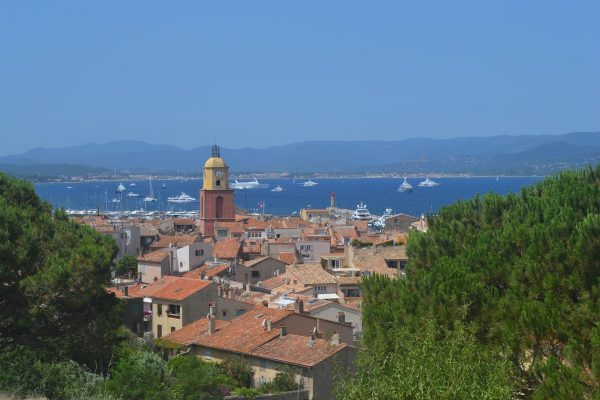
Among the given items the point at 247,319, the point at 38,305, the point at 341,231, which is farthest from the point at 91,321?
the point at 341,231

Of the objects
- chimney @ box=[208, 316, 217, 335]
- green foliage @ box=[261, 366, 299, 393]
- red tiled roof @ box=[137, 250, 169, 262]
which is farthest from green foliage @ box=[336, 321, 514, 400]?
red tiled roof @ box=[137, 250, 169, 262]

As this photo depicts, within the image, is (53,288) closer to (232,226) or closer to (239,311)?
(239,311)

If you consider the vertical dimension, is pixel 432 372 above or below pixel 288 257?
above

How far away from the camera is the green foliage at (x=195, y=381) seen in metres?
18.2

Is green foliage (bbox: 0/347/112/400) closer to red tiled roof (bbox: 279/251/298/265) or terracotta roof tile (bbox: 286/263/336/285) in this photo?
terracotta roof tile (bbox: 286/263/336/285)

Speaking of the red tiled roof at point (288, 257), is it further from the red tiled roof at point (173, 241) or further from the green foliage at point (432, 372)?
the green foliage at point (432, 372)

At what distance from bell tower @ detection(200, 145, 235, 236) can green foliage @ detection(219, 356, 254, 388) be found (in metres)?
42.9

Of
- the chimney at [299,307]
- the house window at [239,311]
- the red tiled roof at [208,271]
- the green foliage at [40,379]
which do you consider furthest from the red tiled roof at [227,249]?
the green foliage at [40,379]


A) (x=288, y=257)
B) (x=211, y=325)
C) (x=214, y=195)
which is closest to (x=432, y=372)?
(x=211, y=325)

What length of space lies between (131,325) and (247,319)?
15.8 feet

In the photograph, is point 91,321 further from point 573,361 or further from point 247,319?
point 247,319

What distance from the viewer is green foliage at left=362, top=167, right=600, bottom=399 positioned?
11.8m

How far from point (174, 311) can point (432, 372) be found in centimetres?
2289

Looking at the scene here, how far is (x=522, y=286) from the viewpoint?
13320 mm
